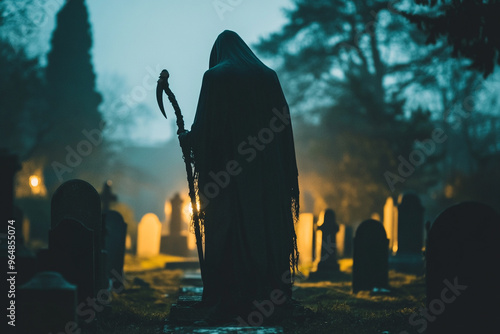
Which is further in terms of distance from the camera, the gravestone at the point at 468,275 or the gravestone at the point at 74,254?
the gravestone at the point at 74,254

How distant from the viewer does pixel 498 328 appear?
18.6 ft

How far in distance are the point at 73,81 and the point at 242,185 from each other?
32614mm

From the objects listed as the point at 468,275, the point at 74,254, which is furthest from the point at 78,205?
the point at 468,275

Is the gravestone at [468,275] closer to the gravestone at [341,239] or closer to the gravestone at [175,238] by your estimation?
the gravestone at [341,239]

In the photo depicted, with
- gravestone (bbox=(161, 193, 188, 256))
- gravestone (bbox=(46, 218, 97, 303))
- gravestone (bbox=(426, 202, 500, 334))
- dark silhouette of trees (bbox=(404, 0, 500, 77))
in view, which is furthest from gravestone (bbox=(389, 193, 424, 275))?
gravestone (bbox=(46, 218, 97, 303))

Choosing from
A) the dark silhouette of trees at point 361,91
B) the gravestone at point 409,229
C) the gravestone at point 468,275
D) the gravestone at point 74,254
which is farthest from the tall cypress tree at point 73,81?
the gravestone at point 468,275

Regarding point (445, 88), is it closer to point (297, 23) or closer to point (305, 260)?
point (297, 23)

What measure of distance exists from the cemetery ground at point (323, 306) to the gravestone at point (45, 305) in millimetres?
1249

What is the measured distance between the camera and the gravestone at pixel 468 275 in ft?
18.7

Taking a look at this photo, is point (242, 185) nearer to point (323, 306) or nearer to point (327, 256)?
point (323, 306)

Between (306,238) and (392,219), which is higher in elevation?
(392,219)

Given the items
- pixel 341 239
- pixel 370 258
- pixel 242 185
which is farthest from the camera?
pixel 341 239

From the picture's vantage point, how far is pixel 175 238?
19.9m

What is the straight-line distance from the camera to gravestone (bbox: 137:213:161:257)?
20.8 m
